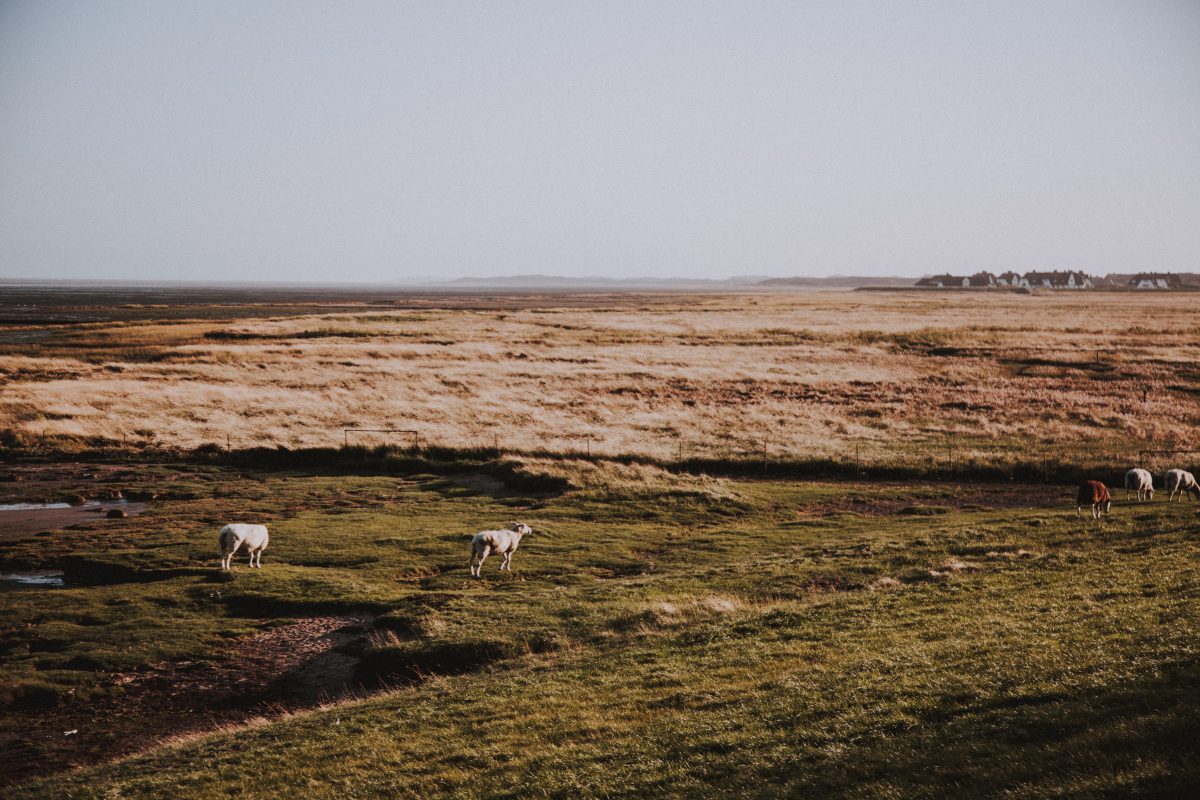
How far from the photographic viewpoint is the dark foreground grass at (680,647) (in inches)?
440

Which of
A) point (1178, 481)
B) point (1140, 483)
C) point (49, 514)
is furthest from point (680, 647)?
point (49, 514)

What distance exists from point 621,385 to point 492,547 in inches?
1758

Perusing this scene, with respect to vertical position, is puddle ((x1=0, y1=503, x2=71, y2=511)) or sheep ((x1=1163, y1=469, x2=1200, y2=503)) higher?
sheep ((x1=1163, y1=469, x2=1200, y2=503))

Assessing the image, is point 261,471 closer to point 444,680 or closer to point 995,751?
point 444,680

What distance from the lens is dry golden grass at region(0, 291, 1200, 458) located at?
49625mm

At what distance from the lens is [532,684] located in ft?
54.5

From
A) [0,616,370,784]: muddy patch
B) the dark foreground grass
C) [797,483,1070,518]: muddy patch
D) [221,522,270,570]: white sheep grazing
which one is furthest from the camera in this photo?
[797,483,1070,518]: muddy patch

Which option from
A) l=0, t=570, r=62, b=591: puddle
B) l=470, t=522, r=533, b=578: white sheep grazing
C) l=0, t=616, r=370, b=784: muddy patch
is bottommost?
l=0, t=616, r=370, b=784: muddy patch

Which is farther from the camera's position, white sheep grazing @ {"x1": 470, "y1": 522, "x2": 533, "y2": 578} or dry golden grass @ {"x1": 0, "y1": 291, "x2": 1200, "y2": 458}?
dry golden grass @ {"x1": 0, "y1": 291, "x2": 1200, "y2": 458}

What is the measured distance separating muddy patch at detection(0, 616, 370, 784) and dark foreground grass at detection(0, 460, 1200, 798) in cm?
80

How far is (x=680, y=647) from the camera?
60.2 ft

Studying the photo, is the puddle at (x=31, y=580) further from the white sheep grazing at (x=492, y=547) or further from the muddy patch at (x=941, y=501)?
the muddy patch at (x=941, y=501)

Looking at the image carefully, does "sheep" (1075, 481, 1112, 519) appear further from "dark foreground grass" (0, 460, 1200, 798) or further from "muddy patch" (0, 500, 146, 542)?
"muddy patch" (0, 500, 146, 542)

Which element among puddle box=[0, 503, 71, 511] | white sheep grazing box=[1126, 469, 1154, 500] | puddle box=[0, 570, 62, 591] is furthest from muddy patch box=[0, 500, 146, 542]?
white sheep grazing box=[1126, 469, 1154, 500]
